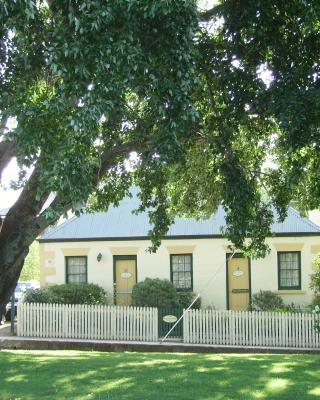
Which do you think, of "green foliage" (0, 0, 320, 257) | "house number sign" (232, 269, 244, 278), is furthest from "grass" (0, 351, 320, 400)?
"house number sign" (232, 269, 244, 278)

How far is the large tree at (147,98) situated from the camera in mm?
6473

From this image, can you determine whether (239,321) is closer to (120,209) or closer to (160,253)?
(160,253)

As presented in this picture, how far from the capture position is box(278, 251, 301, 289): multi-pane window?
24.1 m

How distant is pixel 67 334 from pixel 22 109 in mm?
14526

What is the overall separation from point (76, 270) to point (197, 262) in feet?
16.5

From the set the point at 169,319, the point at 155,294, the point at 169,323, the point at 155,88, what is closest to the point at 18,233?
the point at 155,88

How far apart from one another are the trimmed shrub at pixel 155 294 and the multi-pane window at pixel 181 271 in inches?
61.2

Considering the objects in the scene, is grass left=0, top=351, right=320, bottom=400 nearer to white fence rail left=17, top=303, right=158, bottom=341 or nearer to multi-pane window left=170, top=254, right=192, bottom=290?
white fence rail left=17, top=303, right=158, bottom=341

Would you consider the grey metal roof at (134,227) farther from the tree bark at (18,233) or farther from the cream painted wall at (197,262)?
the tree bark at (18,233)

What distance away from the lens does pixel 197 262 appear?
24656mm

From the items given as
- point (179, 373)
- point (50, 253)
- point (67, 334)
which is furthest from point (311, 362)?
point (50, 253)

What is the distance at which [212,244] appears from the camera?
24.8 metres

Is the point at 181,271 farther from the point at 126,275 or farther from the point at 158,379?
the point at 158,379

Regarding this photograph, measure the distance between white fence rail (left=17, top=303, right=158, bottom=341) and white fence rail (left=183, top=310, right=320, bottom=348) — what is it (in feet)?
4.47
